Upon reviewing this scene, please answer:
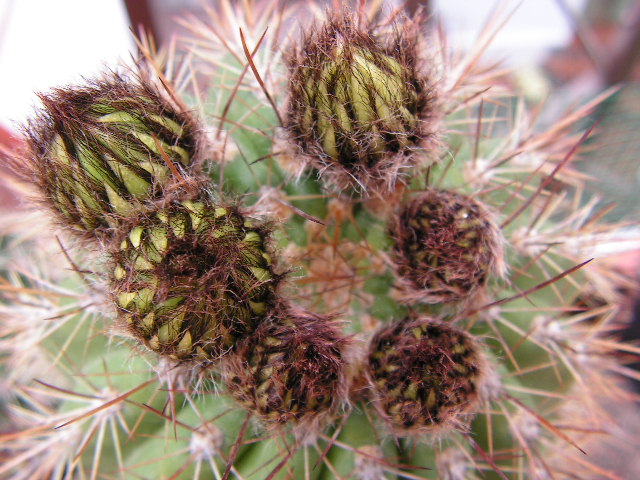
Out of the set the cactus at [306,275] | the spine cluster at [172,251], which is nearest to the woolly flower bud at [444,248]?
the cactus at [306,275]

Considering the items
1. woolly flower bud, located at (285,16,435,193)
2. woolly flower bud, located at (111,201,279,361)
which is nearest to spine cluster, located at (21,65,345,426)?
woolly flower bud, located at (111,201,279,361)

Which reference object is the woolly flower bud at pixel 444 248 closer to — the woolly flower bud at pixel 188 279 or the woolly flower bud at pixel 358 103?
the woolly flower bud at pixel 358 103

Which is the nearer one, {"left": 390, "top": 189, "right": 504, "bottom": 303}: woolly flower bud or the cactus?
the cactus

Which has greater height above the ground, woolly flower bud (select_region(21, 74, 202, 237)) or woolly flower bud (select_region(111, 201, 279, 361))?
woolly flower bud (select_region(21, 74, 202, 237))

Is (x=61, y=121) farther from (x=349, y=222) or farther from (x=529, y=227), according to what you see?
(x=529, y=227)

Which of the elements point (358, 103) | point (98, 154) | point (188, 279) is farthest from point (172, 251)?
point (358, 103)

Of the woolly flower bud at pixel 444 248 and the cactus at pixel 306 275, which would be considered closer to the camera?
the cactus at pixel 306 275

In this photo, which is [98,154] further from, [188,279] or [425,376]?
[425,376]

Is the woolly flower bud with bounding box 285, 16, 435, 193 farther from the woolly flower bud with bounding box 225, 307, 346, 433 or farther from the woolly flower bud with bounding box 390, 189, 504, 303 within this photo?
the woolly flower bud with bounding box 225, 307, 346, 433

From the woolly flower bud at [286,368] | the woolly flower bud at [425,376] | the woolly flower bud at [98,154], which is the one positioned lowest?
the woolly flower bud at [425,376]

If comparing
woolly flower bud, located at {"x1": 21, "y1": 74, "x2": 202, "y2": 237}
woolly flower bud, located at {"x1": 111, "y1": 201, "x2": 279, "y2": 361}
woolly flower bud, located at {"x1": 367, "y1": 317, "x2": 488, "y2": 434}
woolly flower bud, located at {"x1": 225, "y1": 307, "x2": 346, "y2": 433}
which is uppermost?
woolly flower bud, located at {"x1": 21, "y1": 74, "x2": 202, "y2": 237}
